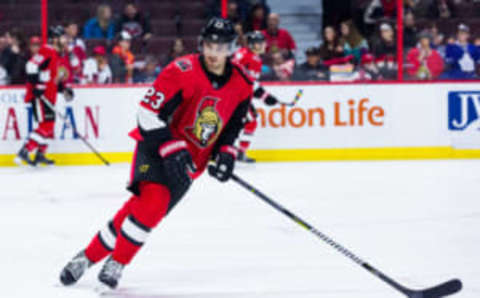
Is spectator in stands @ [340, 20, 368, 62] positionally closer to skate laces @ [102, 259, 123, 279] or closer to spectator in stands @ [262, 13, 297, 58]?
spectator in stands @ [262, 13, 297, 58]

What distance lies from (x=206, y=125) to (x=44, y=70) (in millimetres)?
4795

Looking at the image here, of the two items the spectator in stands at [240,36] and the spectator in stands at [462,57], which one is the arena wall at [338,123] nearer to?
the spectator in stands at [462,57]

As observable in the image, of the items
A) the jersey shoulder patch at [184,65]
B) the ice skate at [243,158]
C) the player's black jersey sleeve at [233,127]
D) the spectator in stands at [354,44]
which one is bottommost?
the ice skate at [243,158]

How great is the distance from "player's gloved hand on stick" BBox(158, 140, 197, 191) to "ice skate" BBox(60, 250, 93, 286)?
0.55 meters

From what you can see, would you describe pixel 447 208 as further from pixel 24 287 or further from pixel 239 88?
pixel 24 287

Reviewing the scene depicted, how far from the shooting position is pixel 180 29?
866cm

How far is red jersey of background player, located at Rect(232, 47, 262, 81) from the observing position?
26.4 ft

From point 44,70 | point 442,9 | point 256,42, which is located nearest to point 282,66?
point 256,42

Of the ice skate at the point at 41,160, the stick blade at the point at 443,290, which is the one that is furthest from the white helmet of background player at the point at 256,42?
the stick blade at the point at 443,290

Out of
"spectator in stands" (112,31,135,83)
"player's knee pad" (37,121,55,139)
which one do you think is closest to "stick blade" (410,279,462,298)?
"player's knee pad" (37,121,55,139)

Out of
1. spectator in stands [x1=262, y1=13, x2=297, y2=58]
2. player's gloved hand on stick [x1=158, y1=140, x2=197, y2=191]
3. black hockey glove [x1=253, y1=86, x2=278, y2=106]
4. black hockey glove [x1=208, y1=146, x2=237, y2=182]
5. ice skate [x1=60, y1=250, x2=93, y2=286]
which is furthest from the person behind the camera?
spectator in stands [x1=262, y1=13, x2=297, y2=58]

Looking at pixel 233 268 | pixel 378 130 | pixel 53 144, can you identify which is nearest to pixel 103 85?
pixel 53 144

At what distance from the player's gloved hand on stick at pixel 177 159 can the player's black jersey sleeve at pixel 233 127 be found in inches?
12.4

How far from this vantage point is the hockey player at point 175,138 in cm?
350
